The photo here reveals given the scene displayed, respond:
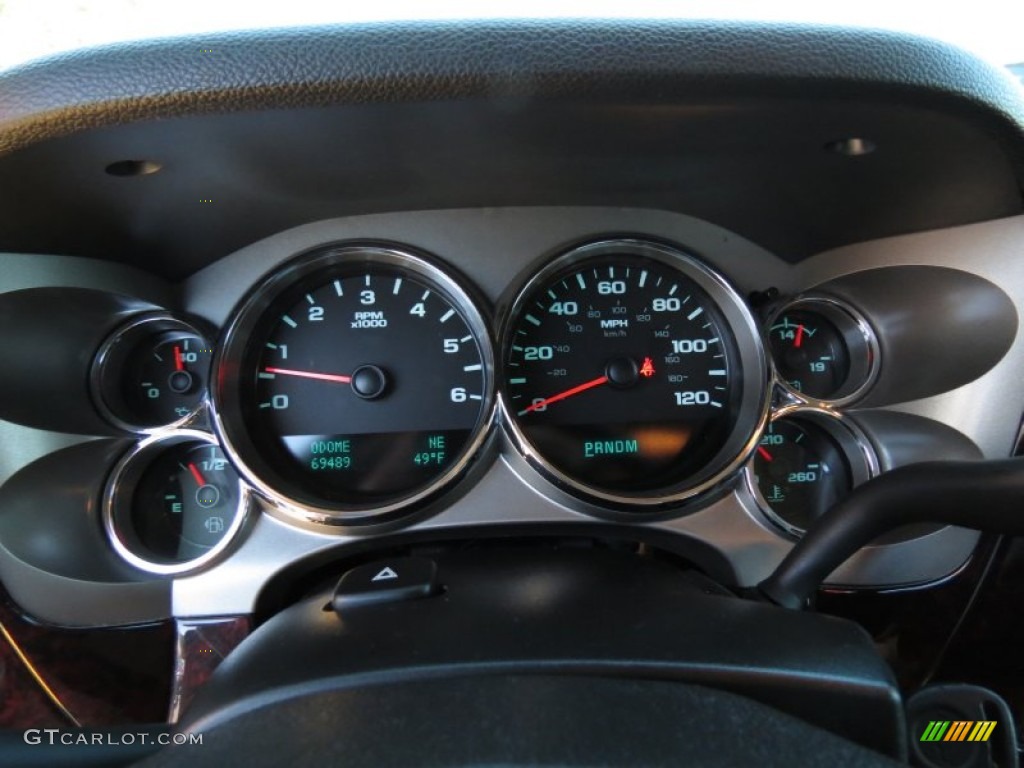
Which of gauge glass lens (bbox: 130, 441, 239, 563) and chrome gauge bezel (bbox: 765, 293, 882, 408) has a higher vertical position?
chrome gauge bezel (bbox: 765, 293, 882, 408)

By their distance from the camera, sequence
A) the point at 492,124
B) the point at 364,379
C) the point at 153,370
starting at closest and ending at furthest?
the point at 492,124, the point at 364,379, the point at 153,370

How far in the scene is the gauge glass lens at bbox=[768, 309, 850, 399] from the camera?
1.95 meters

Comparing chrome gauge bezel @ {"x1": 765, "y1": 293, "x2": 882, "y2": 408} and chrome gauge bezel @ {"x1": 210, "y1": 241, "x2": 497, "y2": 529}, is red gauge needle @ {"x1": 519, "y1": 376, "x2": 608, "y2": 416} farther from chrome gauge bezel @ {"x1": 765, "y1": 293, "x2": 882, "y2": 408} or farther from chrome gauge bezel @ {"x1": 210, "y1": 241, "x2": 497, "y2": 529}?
chrome gauge bezel @ {"x1": 765, "y1": 293, "x2": 882, "y2": 408}

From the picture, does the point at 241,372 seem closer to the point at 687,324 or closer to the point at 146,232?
the point at 146,232

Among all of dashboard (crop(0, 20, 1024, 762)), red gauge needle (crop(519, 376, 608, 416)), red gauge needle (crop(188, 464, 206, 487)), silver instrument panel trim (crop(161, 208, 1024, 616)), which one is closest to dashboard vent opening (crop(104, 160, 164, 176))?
dashboard (crop(0, 20, 1024, 762))

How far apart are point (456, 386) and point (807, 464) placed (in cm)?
90

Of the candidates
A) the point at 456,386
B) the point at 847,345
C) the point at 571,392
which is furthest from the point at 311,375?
the point at 847,345

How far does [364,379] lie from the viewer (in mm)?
1790

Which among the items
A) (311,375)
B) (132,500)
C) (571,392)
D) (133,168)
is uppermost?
(133,168)

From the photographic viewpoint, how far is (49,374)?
5.66ft

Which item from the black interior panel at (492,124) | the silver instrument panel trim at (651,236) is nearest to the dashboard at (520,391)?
the silver instrument panel trim at (651,236)

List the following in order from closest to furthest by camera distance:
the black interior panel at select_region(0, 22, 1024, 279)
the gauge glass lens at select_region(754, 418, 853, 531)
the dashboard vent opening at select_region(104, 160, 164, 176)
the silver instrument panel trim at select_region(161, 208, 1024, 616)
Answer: the black interior panel at select_region(0, 22, 1024, 279) → the dashboard vent opening at select_region(104, 160, 164, 176) → the silver instrument panel trim at select_region(161, 208, 1024, 616) → the gauge glass lens at select_region(754, 418, 853, 531)

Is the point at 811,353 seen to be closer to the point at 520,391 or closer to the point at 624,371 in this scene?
the point at 624,371

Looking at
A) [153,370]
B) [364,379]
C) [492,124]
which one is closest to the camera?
[492,124]
